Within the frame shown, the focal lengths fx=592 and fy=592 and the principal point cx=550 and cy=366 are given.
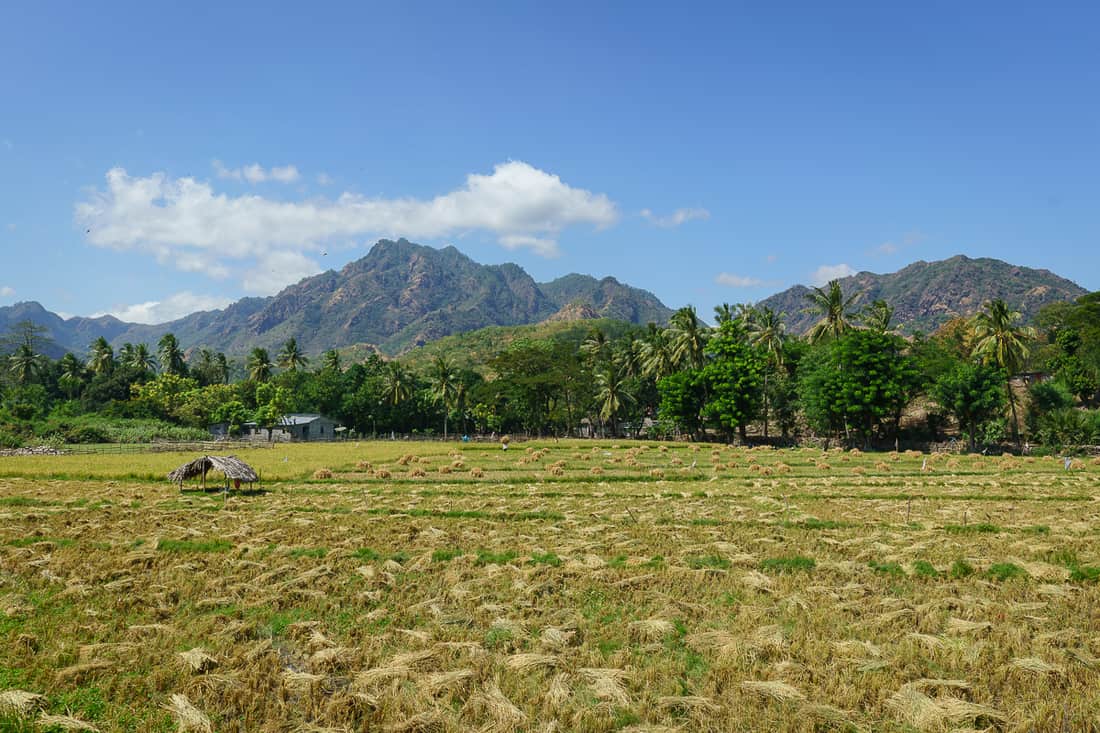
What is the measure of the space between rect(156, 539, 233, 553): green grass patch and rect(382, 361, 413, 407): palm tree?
7363 centimetres

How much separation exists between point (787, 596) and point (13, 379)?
126 meters

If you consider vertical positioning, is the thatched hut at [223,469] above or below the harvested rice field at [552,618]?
above

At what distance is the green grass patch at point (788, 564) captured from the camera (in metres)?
12.8

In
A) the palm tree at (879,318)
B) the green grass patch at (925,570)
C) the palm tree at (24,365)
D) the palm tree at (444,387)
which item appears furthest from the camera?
the palm tree at (24,365)

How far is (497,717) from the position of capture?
6914 mm

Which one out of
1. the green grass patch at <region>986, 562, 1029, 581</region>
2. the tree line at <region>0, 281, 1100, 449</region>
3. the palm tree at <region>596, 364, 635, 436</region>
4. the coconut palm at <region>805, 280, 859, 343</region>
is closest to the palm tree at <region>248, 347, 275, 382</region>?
the tree line at <region>0, 281, 1100, 449</region>

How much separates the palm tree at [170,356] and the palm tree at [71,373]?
1265 centimetres

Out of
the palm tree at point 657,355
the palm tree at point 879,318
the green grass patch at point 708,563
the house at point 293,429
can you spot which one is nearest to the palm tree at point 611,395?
the palm tree at point 657,355

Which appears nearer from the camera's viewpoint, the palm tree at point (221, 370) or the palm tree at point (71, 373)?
the palm tree at point (71, 373)

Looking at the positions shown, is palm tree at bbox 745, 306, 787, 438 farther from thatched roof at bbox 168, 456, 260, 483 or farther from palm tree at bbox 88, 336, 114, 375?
palm tree at bbox 88, 336, 114, 375

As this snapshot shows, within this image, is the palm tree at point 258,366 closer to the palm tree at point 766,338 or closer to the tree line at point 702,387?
the tree line at point 702,387

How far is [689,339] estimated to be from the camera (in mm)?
69875

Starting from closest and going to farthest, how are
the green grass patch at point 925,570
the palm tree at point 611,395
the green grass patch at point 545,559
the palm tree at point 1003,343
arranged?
1. the green grass patch at point 925,570
2. the green grass patch at point 545,559
3. the palm tree at point 1003,343
4. the palm tree at point 611,395

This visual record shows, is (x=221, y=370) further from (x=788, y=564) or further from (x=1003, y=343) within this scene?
(x=788, y=564)
